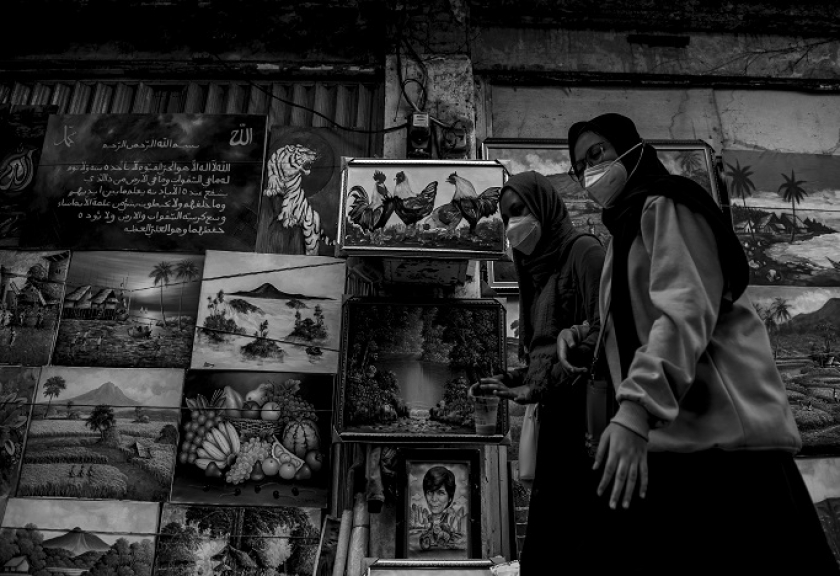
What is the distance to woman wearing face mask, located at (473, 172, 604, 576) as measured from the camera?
1.75 metres

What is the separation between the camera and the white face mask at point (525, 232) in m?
2.27

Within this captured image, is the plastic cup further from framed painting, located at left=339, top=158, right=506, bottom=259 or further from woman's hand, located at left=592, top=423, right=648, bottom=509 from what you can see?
woman's hand, located at left=592, top=423, right=648, bottom=509

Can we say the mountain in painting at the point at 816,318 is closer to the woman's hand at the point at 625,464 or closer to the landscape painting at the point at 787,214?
the landscape painting at the point at 787,214

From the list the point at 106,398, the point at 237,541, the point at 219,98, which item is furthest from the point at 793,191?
the point at 106,398

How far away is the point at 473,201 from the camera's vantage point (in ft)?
10.3

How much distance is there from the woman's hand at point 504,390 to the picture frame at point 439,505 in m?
1.21

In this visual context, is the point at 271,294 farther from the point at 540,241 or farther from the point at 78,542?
the point at 540,241

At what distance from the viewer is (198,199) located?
4223 mm

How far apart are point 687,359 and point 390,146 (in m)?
3.28

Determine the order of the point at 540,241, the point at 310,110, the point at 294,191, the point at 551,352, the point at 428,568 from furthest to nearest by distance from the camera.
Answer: the point at 310,110
the point at 294,191
the point at 428,568
the point at 540,241
the point at 551,352

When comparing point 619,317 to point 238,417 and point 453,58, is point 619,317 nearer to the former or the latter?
point 238,417

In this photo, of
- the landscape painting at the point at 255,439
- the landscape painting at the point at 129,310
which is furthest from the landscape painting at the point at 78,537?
the landscape painting at the point at 129,310

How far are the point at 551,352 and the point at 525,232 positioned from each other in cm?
50

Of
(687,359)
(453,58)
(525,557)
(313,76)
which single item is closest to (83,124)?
(313,76)
